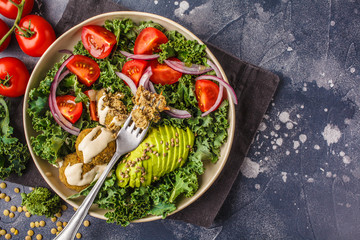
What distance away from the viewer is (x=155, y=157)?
265cm

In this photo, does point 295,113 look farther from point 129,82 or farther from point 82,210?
point 82,210

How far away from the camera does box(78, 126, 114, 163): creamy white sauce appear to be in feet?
8.42

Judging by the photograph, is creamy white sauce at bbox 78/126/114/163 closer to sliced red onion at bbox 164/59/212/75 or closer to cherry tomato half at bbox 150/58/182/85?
cherry tomato half at bbox 150/58/182/85

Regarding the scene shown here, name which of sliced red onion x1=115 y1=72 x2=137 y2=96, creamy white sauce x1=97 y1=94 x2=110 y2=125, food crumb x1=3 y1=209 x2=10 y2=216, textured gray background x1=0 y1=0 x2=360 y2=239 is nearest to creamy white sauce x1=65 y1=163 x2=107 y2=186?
creamy white sauce x1=97 y1=94 x2=110 y2=125

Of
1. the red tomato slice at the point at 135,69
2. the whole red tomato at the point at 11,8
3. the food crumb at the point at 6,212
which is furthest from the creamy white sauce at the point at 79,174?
the whole red tomato at the point at 11,8

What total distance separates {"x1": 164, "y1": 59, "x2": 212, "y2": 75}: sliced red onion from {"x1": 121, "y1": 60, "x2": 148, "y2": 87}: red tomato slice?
211mm

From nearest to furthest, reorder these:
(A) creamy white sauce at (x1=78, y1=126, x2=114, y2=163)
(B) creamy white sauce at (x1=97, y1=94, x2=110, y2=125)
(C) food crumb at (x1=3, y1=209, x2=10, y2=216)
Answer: (A) creamy white sauce at (x1=78, y1=126, x2=114, y2=163) → (B) creamy white sauce at (x1=97, y1=94, x2=110, y2=125) → (C) food crumb at (x1=3, y1=209, x2=10, y2=216)

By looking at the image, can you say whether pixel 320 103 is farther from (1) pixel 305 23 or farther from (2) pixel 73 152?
(2) pixel 73 152

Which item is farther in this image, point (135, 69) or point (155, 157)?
point (135, 69)

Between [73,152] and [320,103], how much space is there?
2360mm

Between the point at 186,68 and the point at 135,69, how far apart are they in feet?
1.44

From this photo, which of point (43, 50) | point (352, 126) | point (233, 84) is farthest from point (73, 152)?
point (352, 126)

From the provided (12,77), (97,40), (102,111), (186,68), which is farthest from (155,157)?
(12,77)

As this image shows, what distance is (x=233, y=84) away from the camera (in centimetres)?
301
